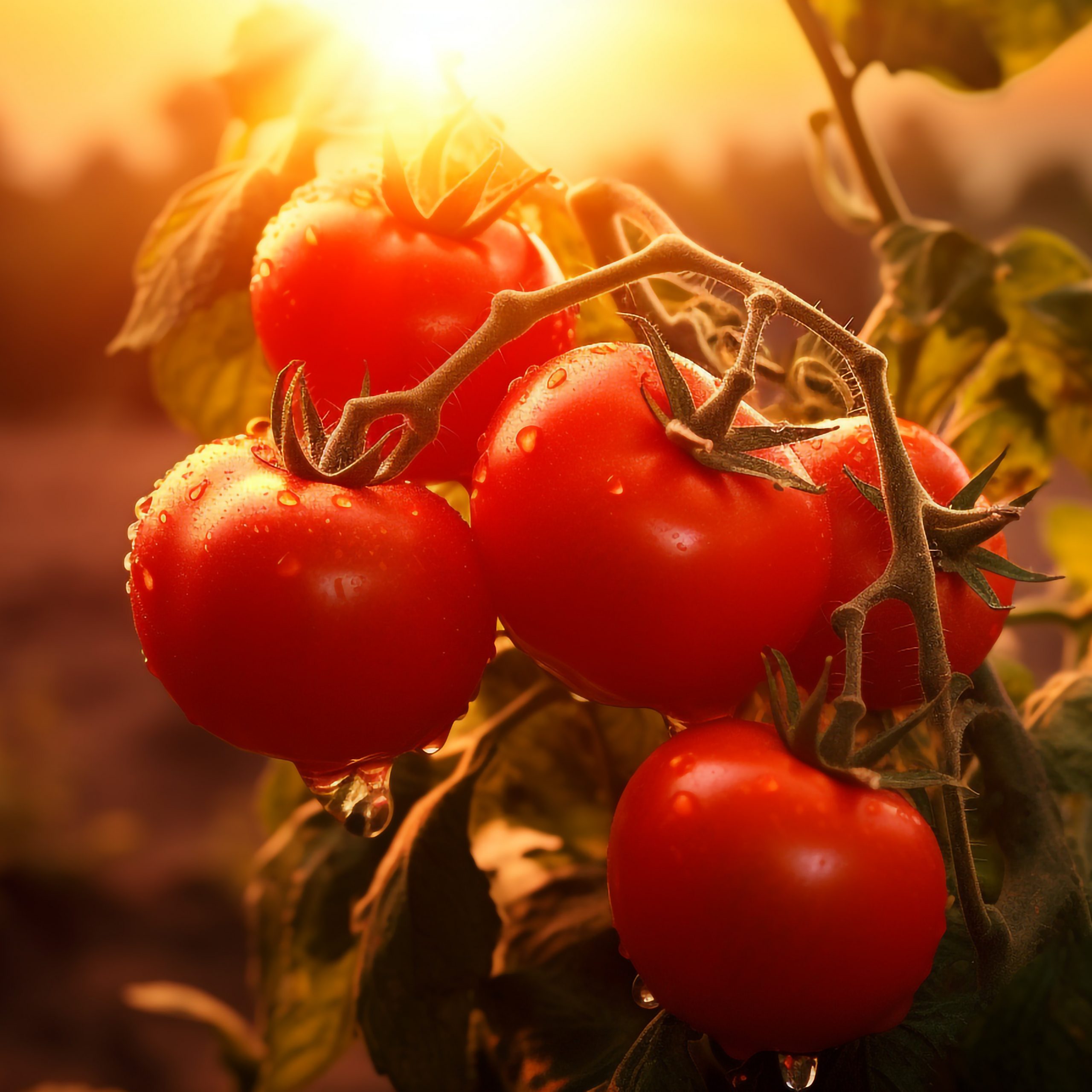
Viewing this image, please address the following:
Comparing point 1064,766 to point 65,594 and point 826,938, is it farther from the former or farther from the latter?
point 65,594

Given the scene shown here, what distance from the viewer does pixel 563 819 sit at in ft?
1.87

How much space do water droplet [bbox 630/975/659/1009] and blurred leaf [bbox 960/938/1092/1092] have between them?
0.37 feet

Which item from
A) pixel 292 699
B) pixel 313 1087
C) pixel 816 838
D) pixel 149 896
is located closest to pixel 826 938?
pixel 816 838

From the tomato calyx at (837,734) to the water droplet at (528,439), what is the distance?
3.5 inches

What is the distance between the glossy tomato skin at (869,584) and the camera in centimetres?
32

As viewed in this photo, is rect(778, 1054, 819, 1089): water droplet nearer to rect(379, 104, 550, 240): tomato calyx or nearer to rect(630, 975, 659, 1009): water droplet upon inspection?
rect(630, 975, 659, 1009): water droplet

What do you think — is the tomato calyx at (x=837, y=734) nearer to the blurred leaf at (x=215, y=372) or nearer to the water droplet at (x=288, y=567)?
the water droplet at (x=288, y=567)

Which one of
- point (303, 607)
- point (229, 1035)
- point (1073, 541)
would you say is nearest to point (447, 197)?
point (303, 607)

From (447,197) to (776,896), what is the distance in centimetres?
23

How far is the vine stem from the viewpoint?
53 centimetres

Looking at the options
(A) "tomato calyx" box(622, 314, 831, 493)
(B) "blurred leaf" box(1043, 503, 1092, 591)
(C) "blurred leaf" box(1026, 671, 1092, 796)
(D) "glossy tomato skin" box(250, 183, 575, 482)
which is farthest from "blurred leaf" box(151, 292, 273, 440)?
(B) "blurred leaf" box(1043, 503, 1092, 591)

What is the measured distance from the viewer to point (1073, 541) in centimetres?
86

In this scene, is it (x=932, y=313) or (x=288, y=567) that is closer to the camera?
(x=288, y=567)

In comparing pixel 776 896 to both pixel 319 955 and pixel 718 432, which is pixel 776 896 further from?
pixel 319 955
